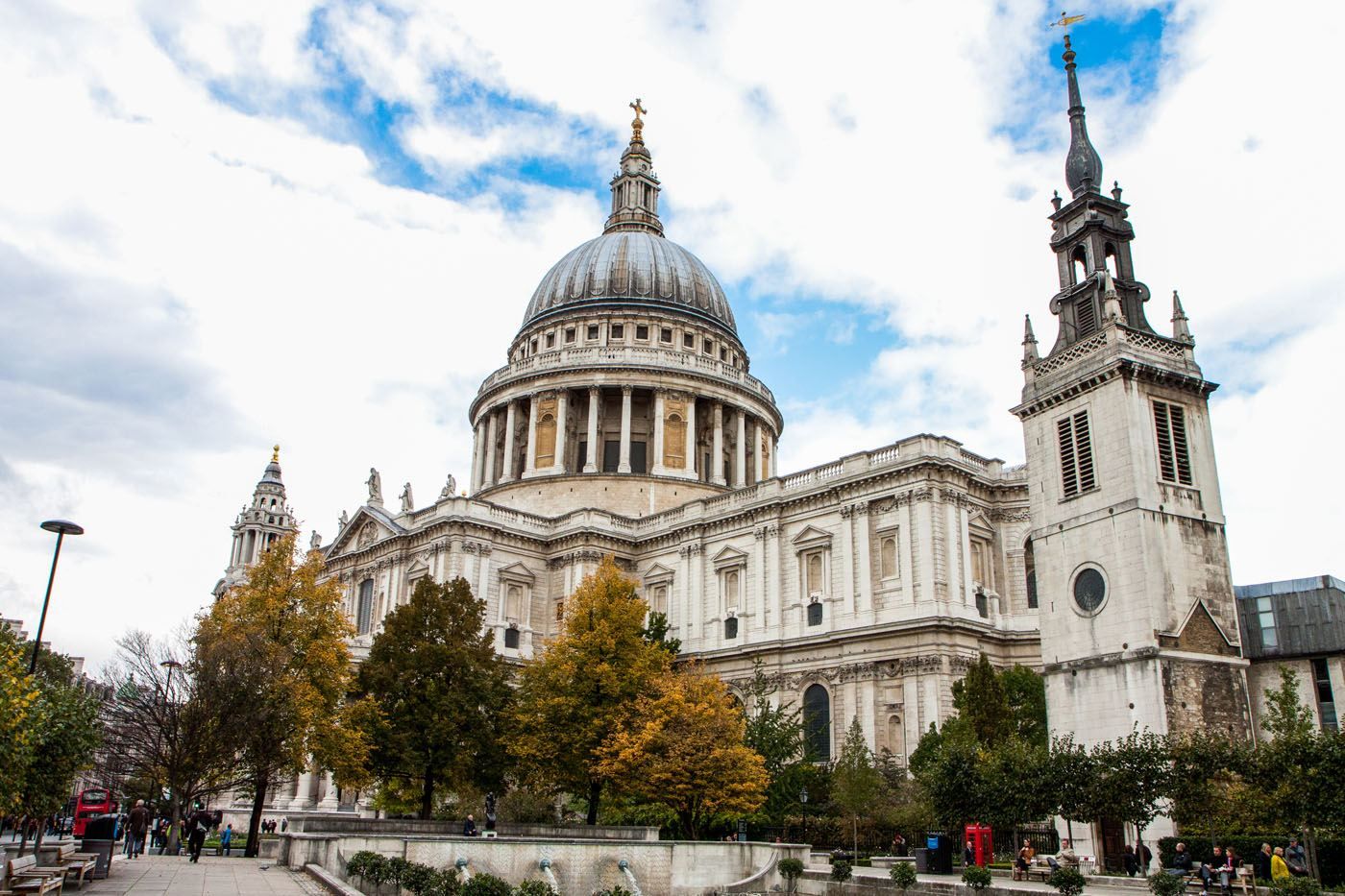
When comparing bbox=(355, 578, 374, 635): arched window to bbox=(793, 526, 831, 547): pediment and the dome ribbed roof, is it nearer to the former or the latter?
the dome ribbed roof

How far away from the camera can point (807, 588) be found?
51938 millimetres

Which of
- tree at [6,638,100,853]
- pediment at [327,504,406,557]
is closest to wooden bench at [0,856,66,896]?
tree at [6,638,100,853]

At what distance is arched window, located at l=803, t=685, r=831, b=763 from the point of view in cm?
4822

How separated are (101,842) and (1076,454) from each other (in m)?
27.2

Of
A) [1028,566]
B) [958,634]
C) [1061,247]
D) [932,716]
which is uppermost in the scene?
[1061,247]

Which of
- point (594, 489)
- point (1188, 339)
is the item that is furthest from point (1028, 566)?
point (594, 489)

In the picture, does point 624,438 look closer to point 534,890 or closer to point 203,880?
point 203,880

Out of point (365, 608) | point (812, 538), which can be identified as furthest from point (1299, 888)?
point (365, 608)

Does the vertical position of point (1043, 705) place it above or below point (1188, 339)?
below

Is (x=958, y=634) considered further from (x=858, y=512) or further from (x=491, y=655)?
(x=491, y=655)

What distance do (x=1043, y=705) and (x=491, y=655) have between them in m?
20.8

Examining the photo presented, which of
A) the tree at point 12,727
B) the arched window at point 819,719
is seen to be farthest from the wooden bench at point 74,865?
the arched window at point 819,719

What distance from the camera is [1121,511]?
31.3 meters

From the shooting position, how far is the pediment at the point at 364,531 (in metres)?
62.5
